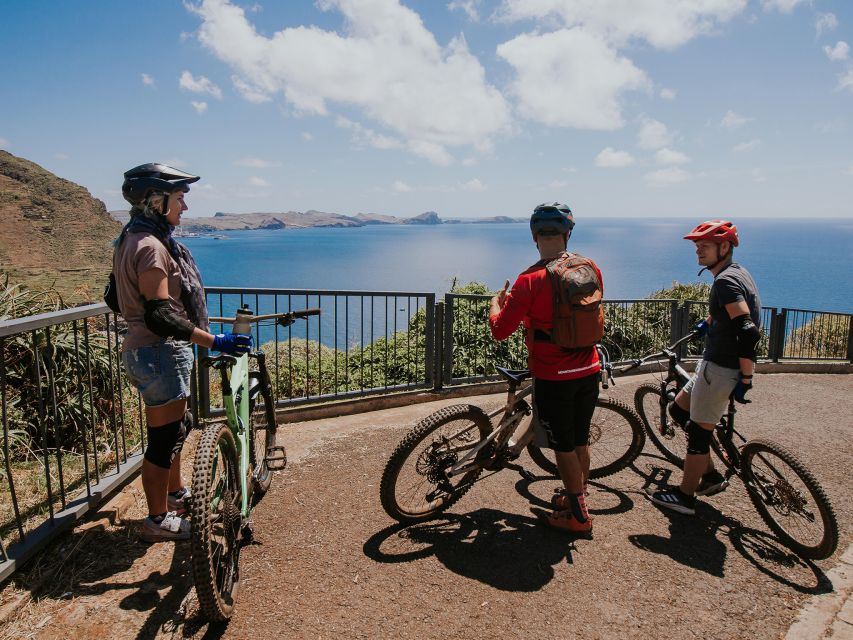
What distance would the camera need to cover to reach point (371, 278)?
97.6 m

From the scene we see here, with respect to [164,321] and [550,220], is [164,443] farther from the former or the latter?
[550,220]

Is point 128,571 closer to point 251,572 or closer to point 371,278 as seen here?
point 251,572

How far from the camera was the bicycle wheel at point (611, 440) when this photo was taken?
4.50 meters

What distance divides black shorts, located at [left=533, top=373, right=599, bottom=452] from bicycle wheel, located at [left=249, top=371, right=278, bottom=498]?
1878mm

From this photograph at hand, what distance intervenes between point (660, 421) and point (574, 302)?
2.39 m

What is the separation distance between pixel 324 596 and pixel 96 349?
3.65 metres

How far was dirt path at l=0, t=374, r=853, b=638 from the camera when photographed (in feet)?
9.56

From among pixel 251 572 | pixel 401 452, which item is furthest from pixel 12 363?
pixel 401 452

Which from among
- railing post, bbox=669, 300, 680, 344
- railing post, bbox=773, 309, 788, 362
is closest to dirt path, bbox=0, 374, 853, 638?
railing post, bbox=669, 300, 680, 344

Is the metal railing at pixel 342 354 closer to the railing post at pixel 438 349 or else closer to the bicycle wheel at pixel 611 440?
the railing post at pixel 438 349

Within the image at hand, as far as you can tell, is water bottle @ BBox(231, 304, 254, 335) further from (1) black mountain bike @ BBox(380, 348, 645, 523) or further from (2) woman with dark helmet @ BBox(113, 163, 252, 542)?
(1) black mountain bike @ BBox(380, 348, 645, 523)

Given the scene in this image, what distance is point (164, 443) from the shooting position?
327 cm

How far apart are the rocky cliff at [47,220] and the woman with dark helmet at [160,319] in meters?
32.0

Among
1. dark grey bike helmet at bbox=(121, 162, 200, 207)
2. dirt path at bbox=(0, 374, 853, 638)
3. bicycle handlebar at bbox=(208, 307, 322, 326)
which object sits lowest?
dirt path at bbox=(0, 374, 853, 638)
